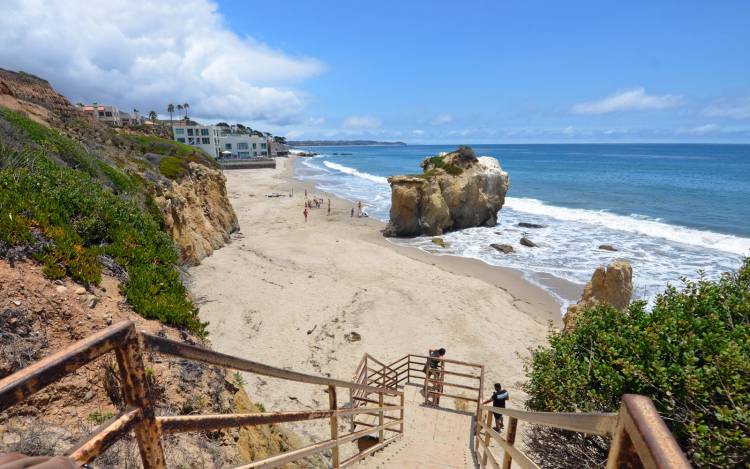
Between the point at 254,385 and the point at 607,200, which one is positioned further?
the point at 607,200

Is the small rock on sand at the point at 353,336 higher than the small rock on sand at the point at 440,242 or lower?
higher

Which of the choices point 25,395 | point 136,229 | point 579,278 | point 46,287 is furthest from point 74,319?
point 579,278

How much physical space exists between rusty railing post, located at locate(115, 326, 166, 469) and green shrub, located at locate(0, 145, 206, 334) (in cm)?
515

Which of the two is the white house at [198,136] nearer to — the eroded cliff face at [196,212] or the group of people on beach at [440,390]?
the eroded cliff face at [196,212]

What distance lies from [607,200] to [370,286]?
39456 millimetres

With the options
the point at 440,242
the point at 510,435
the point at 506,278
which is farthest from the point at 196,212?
the point at 510,435

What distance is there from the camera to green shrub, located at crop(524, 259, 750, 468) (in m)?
4.44

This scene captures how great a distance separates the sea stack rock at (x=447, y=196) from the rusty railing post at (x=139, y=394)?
95.1 feet

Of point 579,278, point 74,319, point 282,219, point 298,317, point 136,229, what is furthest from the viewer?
point 282,219

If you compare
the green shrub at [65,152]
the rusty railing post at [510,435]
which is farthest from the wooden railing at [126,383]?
the green shrub at [65,152]

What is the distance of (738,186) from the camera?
5741cm

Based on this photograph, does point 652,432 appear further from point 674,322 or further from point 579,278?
point 579,278

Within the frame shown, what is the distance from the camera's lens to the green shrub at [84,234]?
19.6 ft

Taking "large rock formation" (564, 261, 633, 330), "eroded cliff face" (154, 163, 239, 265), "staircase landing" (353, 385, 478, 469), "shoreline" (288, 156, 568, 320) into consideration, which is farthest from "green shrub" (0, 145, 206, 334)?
"shoreline" (288, 156, 568, 320)
